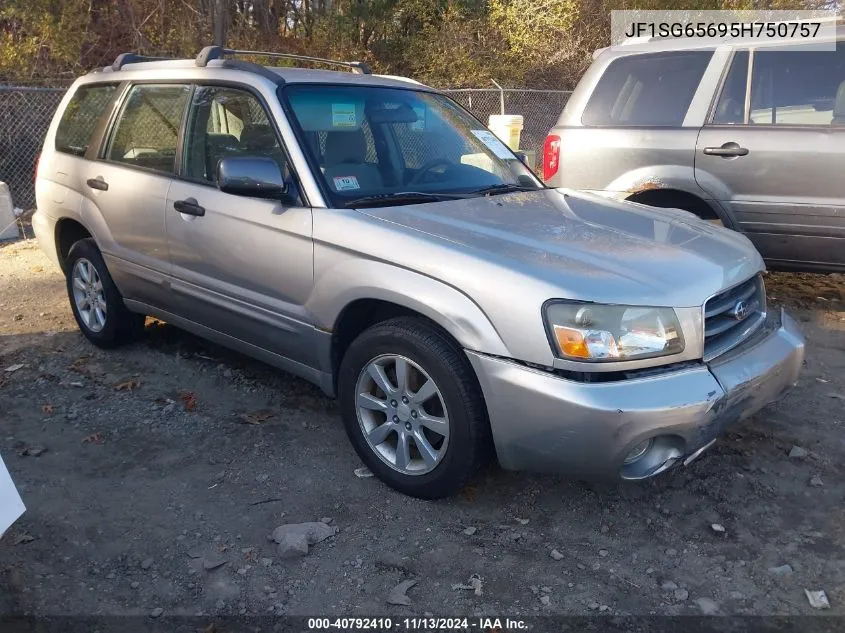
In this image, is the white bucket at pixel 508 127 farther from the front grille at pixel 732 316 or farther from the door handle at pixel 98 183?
the front grille at pixel 732 316

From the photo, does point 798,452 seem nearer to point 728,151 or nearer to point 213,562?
point 728,151

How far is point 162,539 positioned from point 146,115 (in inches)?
104

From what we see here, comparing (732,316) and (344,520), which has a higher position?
(732,316)

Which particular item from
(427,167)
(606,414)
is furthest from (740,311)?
(427,167)

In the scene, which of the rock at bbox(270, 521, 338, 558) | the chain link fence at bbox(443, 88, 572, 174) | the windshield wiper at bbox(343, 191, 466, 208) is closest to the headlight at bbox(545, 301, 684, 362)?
the windshield wiper at bbox(343, 191, 466, 208)

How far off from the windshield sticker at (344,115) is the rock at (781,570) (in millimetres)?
2751

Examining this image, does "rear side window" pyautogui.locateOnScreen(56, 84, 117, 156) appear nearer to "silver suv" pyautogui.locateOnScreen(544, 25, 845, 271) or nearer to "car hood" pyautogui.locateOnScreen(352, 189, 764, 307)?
"car hood" pyautogui.locateOnScreen(352, 189, 764, 307)

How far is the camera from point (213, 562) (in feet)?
9.56

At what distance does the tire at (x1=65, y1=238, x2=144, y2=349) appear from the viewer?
4.90m

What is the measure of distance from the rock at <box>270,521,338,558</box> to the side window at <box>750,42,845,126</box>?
4277 millimetres

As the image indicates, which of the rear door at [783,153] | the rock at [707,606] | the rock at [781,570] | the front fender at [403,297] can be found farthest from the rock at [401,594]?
the rear door at [783,153]

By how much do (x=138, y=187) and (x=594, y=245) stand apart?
8.79 feet

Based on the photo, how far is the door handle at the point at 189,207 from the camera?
393 cm

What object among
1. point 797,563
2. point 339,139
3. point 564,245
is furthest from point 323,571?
point 339,139
